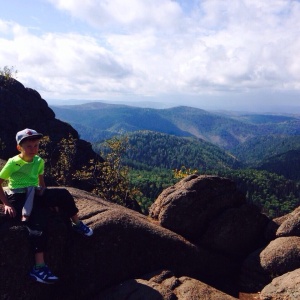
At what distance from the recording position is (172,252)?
15367 millimetres

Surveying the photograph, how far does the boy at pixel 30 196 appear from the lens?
1104 centimetres

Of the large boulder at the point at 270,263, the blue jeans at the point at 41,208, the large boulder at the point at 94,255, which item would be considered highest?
the blue jeans at the point at 41,208

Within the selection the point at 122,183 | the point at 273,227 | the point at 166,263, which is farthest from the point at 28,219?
the point at 122,183

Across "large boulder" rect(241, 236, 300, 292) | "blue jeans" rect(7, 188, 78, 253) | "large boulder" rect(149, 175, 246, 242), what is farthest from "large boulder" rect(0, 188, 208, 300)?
"large boulder" rect(241, 236, 300, 292)

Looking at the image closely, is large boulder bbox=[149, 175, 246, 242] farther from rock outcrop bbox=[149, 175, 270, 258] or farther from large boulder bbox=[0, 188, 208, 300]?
large boulder bbox=[0, 188, 208, 300]

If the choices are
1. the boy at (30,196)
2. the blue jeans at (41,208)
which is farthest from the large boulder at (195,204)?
the boy at (30,196)

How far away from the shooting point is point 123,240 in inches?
561

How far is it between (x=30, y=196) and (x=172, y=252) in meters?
7.58

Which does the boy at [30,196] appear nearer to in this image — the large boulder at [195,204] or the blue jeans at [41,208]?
the blue jeans at [41,208]

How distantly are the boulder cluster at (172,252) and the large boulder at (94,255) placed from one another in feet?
0.11

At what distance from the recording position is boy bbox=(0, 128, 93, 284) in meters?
11.0

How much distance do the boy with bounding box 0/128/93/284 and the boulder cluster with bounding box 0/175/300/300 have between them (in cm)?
81

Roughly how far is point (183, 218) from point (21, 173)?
31.5ft

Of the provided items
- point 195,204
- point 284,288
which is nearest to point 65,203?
point 195,204
